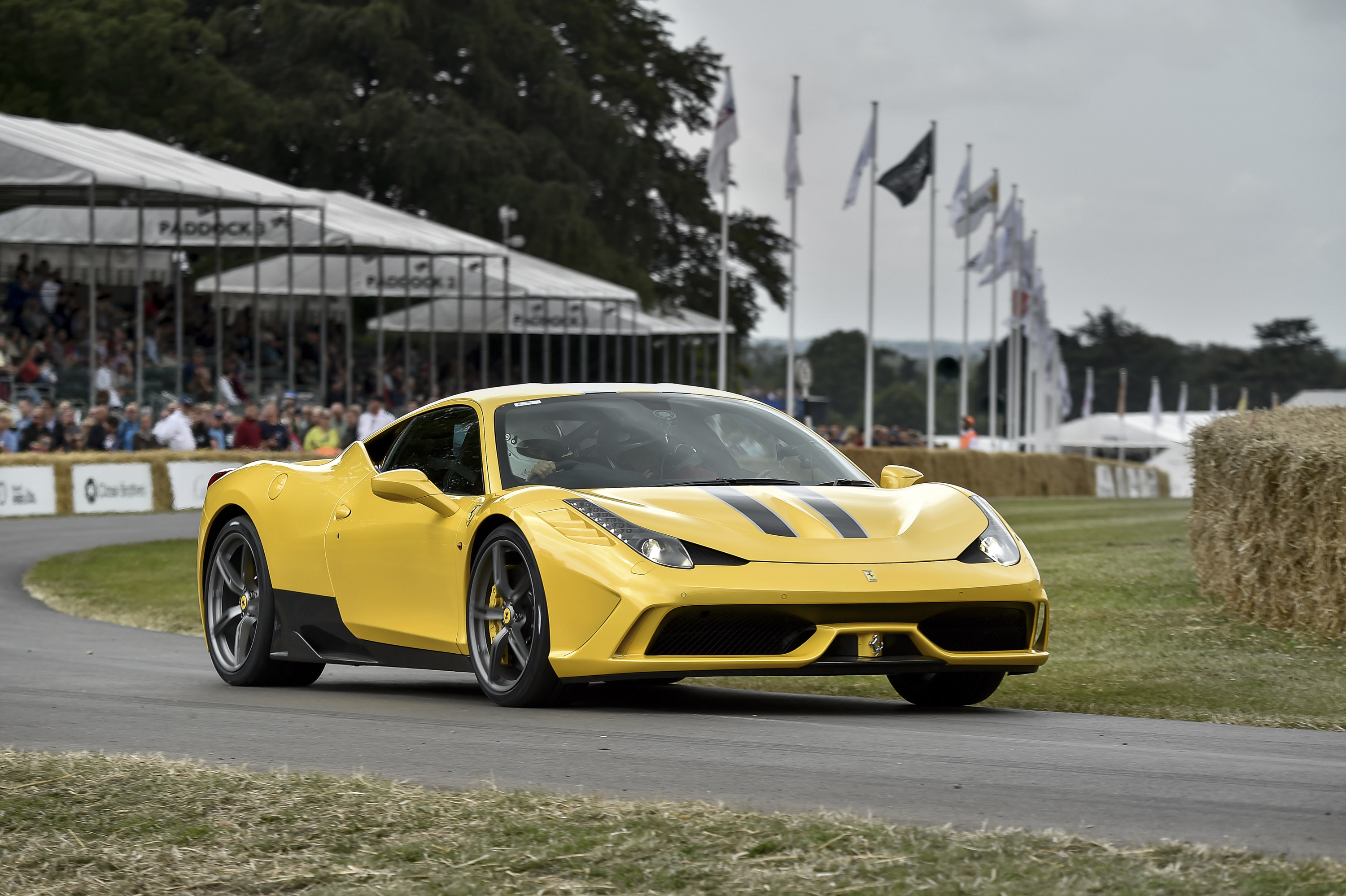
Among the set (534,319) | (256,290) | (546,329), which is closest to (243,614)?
(256,290)

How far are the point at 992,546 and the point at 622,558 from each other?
150 centimetres

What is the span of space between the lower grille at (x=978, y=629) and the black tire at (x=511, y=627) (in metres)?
1.39

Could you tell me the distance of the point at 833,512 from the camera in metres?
7.27

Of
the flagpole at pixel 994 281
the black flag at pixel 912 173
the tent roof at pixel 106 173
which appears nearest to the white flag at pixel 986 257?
the flagpole at pixel 994 281

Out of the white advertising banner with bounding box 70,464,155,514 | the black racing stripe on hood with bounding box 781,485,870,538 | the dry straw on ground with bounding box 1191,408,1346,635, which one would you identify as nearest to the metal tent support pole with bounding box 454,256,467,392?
the white advertising banner with bounding box 70,464,155,514

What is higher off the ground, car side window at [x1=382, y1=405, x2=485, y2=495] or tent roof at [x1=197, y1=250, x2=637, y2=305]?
tent roof at [x1=197, y1=250, x2=637, y2=305]

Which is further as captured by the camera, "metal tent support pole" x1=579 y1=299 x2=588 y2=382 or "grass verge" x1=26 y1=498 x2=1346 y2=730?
"metal tent support pole" x1=579 y1=299 x2=588 y2=382

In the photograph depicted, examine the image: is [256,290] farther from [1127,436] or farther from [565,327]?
[1127,436]

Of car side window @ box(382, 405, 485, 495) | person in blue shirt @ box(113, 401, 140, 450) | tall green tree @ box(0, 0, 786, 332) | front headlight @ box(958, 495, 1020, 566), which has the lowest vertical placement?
front headlight @ box(958, 495, 1020, 566)

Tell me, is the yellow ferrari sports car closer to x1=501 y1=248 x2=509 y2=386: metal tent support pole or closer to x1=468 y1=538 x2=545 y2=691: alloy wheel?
x1=468 y1=538 x2=545 y2=691: alloy wheel

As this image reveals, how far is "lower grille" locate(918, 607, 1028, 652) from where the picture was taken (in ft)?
23.4

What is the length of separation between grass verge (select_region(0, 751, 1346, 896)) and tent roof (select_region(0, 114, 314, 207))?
943 inches

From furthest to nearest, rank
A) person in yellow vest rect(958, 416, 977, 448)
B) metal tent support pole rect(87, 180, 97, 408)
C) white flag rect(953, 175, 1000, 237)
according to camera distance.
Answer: white flag rect(953, 175, 1000, 237) < person in yellow vest rect(958, 416, 977, 448) < metal tent support pole rect(87, 180, 97, 408)

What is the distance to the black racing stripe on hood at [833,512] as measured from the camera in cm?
714
